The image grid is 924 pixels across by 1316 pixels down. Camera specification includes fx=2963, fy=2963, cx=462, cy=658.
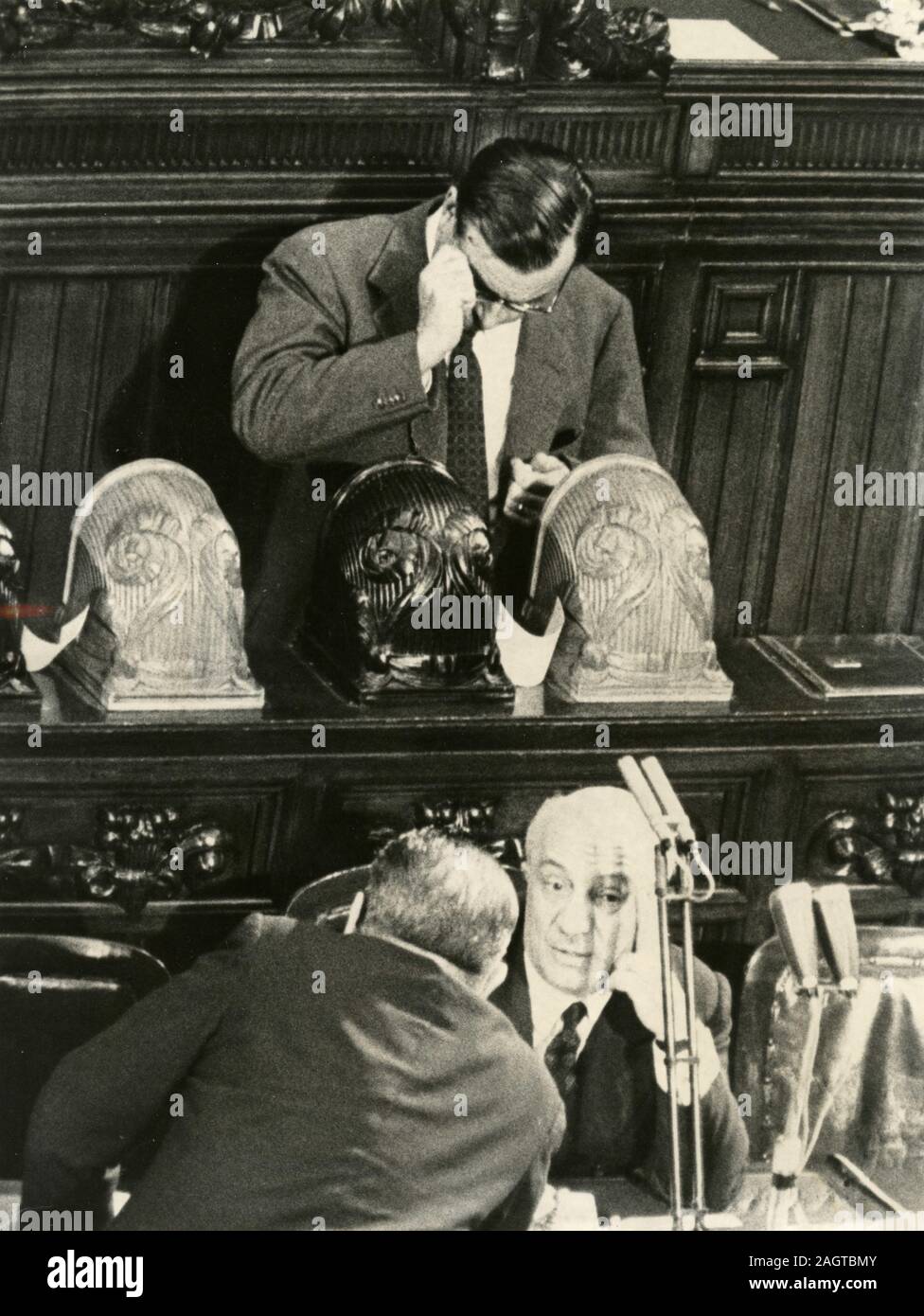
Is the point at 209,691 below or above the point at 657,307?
below

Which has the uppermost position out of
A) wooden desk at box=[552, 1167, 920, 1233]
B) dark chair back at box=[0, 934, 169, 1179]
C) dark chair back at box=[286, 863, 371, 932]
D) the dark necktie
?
the dark necktie

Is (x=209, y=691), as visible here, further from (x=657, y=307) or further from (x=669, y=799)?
(x=657, y=307)

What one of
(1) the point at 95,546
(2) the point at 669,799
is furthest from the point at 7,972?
(2) the point at 669,799

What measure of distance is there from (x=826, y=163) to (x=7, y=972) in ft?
7.07

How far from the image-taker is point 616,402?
5555mm

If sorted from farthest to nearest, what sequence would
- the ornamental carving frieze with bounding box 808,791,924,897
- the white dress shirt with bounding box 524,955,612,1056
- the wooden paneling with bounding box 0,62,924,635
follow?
the ornamental carving frieze with bounding box 808,791,924,897 < the wooden paneling with bounding box 0,62,924,635 < the white dress shirt with bounding box 524,955,612,1056

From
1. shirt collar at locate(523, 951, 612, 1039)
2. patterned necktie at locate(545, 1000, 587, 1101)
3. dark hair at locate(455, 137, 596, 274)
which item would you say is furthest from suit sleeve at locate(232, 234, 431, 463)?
patterned necktie at locate(545, 1000, 587, 1101)

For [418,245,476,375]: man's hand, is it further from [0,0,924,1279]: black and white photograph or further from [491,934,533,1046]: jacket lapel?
[491,934,533,1046]: jacket lapel

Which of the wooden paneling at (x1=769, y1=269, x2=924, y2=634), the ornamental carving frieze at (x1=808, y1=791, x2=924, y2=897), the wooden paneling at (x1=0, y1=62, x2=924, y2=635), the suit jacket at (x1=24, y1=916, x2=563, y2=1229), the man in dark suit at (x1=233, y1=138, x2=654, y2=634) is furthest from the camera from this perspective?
the wooden paneling at (x1=769, y1=269, x2=924, y2=634)

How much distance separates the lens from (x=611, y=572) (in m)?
5.30

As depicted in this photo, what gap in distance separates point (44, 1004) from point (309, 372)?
4.00 ft

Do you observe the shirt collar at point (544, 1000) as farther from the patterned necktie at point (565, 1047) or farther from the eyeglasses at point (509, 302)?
the eyeglasses at point (509, 302)

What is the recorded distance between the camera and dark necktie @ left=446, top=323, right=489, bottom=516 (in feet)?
17.8

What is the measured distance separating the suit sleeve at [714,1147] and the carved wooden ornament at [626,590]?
2.38 feet
